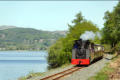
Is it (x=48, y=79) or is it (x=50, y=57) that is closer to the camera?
(x=48, y=79)

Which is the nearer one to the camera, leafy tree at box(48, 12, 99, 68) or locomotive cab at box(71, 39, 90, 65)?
locomotive cab at box(71, 39, 90, 65)

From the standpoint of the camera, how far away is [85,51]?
27.0 metres

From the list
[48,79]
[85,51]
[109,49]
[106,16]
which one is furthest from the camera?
[109,49]

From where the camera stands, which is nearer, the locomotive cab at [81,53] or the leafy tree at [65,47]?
the locomotive cab at [81,53]

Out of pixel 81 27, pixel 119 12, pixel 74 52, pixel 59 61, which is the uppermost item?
pixel 119 12

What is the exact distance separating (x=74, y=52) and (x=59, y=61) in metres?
20.5

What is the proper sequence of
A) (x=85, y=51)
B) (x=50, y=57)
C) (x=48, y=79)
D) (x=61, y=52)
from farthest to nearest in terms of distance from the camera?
(x=50, y=57)
(x=61, y=52)
(x=85, y=51)
(x=48, y=79)

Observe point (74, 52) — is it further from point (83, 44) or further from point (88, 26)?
point (88, 26)

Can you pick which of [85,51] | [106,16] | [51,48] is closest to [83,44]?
[85,51]

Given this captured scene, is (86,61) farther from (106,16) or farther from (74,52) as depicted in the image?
(106,16)

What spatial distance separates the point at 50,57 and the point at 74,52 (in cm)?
2513

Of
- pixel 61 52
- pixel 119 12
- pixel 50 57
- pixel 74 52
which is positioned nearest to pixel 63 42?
pixel 61 52

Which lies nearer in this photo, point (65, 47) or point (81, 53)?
point (81, 53)

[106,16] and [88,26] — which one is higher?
[106,16]
